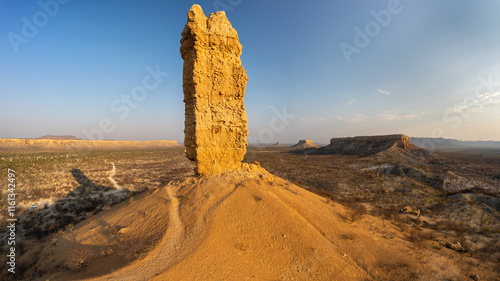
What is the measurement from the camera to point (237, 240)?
5.52 metres

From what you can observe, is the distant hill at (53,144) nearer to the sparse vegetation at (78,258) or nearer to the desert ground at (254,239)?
the desert ground at (254,239)

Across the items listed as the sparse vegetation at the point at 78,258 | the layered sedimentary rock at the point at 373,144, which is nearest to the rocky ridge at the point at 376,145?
the layered sedimentary rock at the point at 373,144

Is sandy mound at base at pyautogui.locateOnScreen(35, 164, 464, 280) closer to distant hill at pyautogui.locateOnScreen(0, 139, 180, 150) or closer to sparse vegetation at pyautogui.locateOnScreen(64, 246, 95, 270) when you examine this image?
sparse vegetation at pyautogui.locateOnScreen(64, 246, 95, 270)

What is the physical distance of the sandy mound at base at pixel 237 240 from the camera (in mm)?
4539

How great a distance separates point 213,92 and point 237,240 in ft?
21.6

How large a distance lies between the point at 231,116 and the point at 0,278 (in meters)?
9.70

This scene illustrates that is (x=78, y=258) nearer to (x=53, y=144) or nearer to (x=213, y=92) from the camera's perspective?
(x=213, y=92)

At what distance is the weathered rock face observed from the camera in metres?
8.32

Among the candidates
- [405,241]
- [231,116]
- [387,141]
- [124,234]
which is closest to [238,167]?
[231,116]

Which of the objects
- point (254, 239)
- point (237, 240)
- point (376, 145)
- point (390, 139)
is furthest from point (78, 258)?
point (390, 139)

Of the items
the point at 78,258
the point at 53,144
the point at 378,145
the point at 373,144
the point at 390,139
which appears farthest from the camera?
the point at 53,144

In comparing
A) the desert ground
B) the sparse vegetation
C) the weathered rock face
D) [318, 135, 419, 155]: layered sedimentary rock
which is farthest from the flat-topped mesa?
the sparse vegetation

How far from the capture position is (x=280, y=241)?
220 inches

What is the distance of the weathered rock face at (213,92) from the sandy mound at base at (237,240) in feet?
5.19
